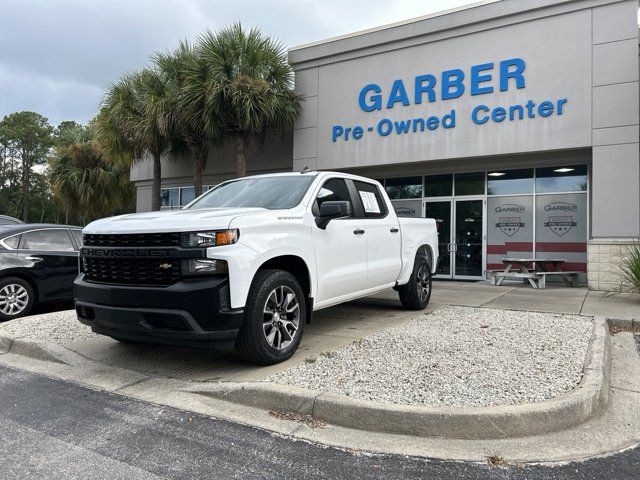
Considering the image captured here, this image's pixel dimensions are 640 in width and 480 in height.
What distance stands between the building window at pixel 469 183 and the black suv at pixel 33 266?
9742mm

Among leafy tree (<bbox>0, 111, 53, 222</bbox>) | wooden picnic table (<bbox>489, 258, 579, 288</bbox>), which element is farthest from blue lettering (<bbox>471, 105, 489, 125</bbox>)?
leafy tree (<bbox>0, 111, 53, 222</bbox>)

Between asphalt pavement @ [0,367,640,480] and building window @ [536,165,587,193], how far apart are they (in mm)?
10376

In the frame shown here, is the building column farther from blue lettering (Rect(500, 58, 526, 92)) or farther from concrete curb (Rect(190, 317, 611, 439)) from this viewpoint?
concrete curb (Rect(190, 317, 611, 439))

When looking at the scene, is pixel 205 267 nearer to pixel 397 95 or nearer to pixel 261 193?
pixel 261 193

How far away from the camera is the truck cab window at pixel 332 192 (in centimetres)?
516

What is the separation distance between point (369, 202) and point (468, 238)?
8034 millimetres

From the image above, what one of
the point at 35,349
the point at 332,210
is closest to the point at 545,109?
the point at 332,210

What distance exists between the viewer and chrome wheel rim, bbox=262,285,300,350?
172 inches

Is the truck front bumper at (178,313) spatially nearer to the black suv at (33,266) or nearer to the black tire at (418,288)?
the black tire at (418,288)

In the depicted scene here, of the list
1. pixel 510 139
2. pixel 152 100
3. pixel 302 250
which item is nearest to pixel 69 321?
pixel 302 250

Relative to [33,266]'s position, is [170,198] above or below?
above

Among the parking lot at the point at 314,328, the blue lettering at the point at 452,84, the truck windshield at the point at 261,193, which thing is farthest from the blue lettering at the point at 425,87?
the truck windshield at the point at 261,193

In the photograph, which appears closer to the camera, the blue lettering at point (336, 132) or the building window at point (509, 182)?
the building window at point (509, 182)

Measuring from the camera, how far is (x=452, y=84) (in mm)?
12125
